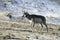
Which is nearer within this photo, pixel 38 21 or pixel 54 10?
pixel 38 21

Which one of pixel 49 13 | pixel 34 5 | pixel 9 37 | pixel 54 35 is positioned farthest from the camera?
pixel 34 5

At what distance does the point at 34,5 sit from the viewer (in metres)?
24.5

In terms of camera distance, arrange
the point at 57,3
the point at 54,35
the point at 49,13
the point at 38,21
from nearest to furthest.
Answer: the point at 54,35
the point at 38,21
the point at 49,13
the point at 57,3

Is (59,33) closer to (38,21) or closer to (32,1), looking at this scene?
(38,21)

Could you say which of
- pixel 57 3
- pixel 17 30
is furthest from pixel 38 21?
pixel 57 3

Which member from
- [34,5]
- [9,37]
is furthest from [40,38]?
[34,5]

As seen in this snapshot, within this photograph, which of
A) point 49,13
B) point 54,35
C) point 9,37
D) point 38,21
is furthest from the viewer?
point 49,13

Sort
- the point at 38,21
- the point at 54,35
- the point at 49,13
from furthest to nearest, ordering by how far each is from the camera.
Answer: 1. the point at 49,13
2. the point at 38,21
3. the point at 54,35

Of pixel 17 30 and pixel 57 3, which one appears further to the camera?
pixel 57 3

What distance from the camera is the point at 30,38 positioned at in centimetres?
1110

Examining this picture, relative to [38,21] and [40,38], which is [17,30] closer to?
[38,21]

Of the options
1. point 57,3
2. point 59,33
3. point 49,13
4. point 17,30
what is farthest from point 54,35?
point 57,3

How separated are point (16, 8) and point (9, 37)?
39.9 ft

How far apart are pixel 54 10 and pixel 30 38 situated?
12.7 meters
